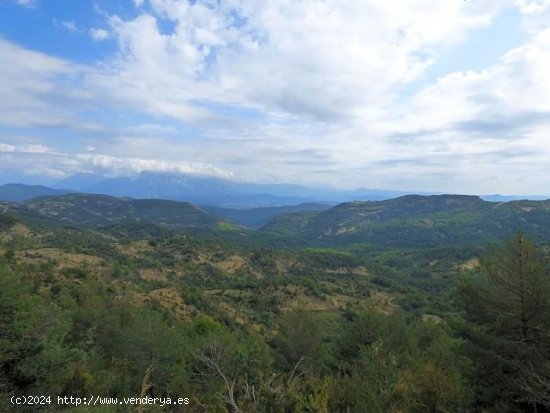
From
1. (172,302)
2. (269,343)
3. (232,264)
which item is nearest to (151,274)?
(172,302)

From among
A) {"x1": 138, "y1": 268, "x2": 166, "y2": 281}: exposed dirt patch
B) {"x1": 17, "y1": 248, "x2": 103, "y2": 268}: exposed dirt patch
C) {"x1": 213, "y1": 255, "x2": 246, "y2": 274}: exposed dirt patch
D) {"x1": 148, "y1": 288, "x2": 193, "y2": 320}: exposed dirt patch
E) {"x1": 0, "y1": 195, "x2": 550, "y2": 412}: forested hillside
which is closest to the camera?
{"x1": 0, "y1": 195, "x2": 550, "y2": 412}: forested hillside

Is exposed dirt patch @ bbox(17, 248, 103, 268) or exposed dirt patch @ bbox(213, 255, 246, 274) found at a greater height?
exposed dirt patch @ bbox(17, 248, 103, 268)

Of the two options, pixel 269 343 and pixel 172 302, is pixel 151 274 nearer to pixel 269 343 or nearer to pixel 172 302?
pixel 172 302

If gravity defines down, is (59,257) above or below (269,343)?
above

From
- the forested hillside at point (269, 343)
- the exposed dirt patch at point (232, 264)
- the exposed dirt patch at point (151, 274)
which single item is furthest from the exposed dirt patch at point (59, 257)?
the exposed dirt patch at point (232, 264)

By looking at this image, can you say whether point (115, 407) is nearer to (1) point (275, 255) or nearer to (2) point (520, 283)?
(2) point (520, 283)

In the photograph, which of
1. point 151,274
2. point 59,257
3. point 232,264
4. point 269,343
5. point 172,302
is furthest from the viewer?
point 232,264

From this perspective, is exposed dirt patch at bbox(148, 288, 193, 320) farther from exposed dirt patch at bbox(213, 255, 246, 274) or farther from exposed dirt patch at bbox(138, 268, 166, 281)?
exposed dirt patch at bbox(213, 255, 246, 274)

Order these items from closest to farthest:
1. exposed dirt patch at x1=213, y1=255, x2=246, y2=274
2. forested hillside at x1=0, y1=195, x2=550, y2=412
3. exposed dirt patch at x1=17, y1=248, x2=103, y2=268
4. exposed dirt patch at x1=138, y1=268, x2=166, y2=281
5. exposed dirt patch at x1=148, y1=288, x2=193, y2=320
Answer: forested hillside at x1=0, y1=195, x2=550, y2=412
exposed dirt patch at x1=148, y1=288, x2=193, y2=320
exposed dirt patch at x1=17, y1=248, x2=103, y2=268
exposed dirt patch at x1=138, y1=268, x2=166, y2=281
exposed dirt patch at x1=213, y1=255, x2=246, y2=274

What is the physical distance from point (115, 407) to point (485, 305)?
13228 mm

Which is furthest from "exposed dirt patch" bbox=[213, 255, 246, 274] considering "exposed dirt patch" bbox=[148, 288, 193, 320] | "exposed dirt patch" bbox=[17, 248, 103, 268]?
"exposed dirt patch" bbox=[148, 288, 193, 320]

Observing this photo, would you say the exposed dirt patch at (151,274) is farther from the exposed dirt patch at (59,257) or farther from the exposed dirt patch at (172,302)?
the exposed dirt patch at (172,302)

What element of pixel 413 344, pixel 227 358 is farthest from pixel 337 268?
pixel 227 358

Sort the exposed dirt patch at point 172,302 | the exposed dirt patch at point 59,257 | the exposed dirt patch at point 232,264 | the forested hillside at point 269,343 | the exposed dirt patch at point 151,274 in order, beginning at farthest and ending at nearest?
the exposed dirt patch at point 232,264 → the exposed dirt patch at point 151,274 → the exposed dirt patch at point 59,257 → the exposed dirt patch at point 172,302 → the forested hillside at point 269,343
